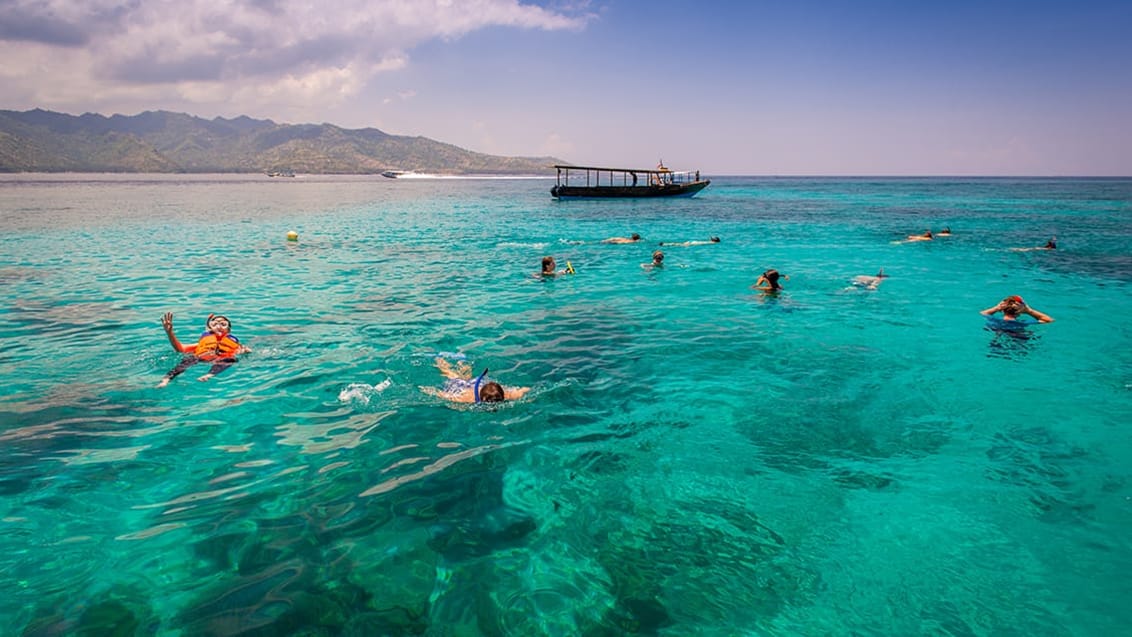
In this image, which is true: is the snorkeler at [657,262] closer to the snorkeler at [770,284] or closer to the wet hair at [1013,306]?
the snorkeler at [770,284]

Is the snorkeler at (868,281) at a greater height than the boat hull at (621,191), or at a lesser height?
lesser

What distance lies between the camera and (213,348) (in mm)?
11547

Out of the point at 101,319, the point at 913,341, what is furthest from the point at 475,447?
the point at 101,319

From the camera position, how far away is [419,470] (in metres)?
7.70

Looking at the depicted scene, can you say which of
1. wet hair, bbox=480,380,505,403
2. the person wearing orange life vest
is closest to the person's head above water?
Answer: the person wearing orange life vest

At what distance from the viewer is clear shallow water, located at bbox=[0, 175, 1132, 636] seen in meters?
5.47

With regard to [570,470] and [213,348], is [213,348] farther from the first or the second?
[570,470]

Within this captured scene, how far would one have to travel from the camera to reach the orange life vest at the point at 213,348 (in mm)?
11492

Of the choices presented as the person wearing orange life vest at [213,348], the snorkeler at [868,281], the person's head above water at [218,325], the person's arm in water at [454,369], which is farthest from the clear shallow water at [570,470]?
the snorkeler at [868,281]

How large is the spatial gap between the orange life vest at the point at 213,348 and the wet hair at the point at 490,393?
20.2ft

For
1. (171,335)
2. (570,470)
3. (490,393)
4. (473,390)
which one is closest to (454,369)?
(473,390)

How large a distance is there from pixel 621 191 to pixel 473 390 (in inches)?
2709

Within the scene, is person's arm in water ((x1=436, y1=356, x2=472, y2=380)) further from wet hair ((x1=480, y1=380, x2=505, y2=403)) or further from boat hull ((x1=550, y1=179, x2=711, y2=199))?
boat hull ((x1=550, y1=179, x2=711, y2=199))

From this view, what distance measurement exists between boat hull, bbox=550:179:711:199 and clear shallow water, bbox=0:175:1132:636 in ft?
190
